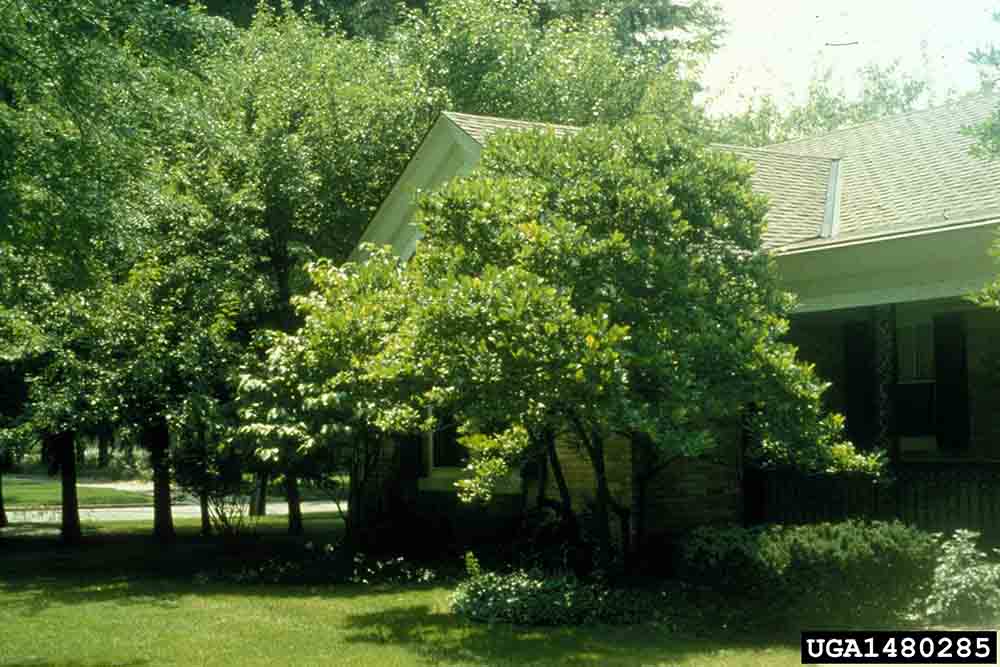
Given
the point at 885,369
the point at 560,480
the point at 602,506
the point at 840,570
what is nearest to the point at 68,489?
the point at 560,480

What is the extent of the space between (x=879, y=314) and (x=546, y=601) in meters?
4.91

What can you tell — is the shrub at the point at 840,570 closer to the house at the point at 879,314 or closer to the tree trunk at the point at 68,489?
the house at the point at 879,314

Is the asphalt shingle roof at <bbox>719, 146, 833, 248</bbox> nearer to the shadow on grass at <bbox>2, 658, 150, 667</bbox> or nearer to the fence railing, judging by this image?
the fence railing

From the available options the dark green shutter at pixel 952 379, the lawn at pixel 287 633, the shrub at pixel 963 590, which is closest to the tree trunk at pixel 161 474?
the lawn at pixel 287 633

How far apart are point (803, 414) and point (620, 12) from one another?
74.3ft

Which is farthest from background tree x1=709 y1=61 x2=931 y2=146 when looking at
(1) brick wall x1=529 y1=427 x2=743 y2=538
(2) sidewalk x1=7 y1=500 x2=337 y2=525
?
(1) brick wall x1=529 y1=427 x2=743 y2=538

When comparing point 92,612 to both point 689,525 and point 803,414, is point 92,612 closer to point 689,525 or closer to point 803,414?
point 689,525

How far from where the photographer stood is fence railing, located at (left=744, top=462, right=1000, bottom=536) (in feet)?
38.9

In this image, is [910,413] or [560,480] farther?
[910,413]

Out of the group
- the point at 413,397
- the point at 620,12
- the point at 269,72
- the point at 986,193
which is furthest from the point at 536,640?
the point at 620,12

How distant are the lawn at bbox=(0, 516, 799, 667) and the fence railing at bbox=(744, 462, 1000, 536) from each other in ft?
9.46

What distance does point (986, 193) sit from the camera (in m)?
13.5

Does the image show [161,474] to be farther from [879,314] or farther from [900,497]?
[900,497]

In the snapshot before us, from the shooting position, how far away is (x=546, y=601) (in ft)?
36.8
